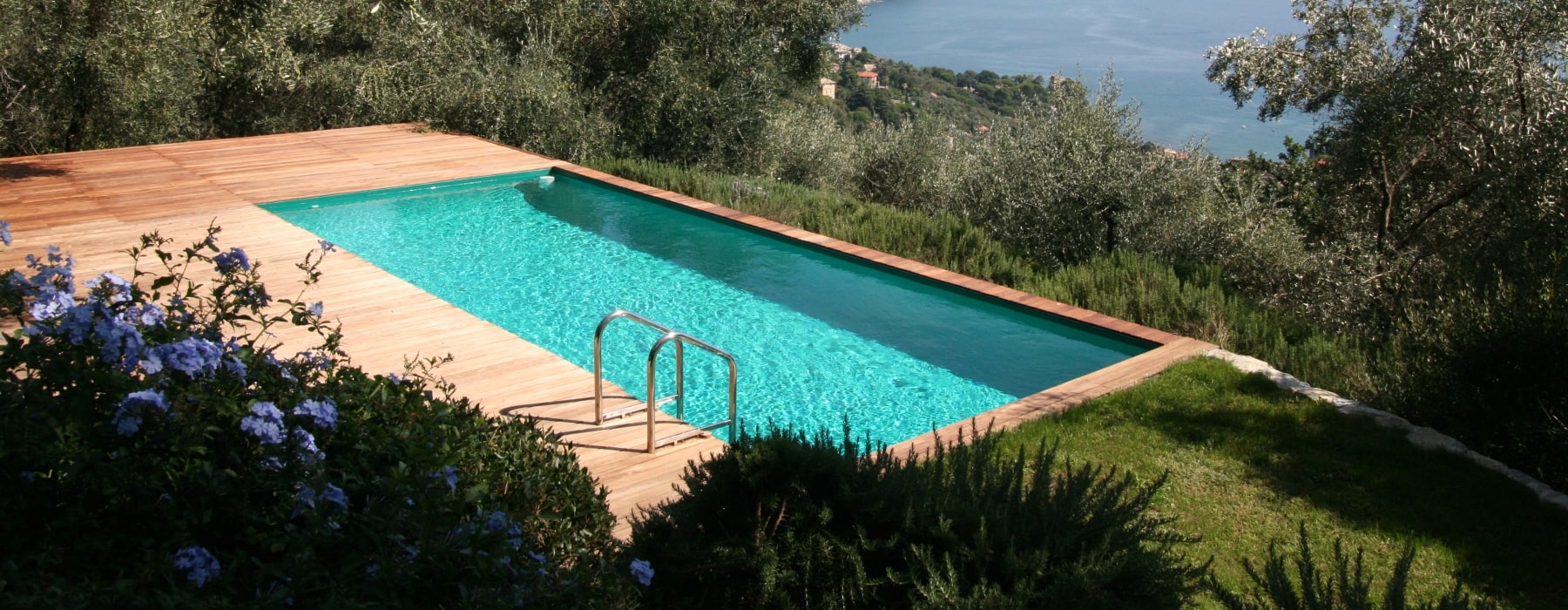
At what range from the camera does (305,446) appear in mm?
2459

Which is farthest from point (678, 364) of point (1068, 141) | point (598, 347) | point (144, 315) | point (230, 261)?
point (1068, 141)

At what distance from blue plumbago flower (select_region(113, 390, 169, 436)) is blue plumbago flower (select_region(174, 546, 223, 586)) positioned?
0.88ft

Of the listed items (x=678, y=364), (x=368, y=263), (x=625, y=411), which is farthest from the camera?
(x=368, y=263)

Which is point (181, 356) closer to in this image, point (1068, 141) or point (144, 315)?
point (144, 315)

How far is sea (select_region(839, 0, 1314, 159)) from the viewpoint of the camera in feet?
39.0

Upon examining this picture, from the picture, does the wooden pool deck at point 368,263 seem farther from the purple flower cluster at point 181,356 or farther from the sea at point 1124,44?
the sea at point 1124,44

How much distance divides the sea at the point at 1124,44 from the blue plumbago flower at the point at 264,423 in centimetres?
847

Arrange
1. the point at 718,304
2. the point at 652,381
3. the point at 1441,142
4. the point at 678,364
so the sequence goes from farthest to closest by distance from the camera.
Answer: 1. the point at 1441,142
2. the point at 718,304
3. the point at 678,364
4. the point at 652,381

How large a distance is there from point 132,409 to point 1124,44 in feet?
90.1

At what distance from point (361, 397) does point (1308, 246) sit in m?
7.99

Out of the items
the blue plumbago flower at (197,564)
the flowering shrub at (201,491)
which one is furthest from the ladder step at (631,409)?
the blue plumbago flower at (197,564)

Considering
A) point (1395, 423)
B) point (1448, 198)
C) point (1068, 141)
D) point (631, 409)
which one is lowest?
point (631, 409)

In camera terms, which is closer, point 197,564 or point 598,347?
point 197,564

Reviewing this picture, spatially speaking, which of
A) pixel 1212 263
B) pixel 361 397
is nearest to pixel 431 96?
pixel 1212 263
